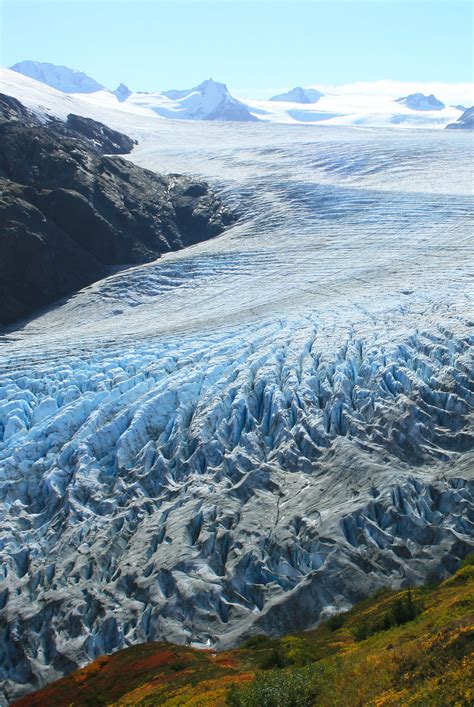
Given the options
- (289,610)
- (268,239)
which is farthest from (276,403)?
(268,239)

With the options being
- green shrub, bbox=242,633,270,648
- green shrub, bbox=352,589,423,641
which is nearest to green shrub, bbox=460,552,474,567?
green shrub, bbox=352,589,423,641

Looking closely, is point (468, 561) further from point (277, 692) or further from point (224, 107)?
point (224, 107)

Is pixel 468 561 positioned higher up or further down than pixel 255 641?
higher up

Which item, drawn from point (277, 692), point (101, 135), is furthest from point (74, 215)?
point (277, 692)

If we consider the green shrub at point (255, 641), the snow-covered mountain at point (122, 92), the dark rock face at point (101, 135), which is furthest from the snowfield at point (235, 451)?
the snow-covered mountain at point (122, 92)

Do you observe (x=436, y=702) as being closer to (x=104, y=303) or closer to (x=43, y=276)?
(x=104, y=303)

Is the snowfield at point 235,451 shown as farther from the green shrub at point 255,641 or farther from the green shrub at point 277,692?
the green shrub at point 277,692
